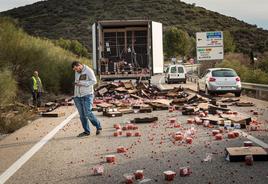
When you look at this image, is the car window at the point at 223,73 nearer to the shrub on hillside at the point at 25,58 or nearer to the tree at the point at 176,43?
the shrub on hillside at the point at 25,58

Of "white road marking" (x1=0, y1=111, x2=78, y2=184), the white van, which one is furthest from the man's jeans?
the white van

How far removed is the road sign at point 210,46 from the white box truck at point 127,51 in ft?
58.8

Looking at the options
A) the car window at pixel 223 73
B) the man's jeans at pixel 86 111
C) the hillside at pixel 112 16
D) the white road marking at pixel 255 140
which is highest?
the hillside at pixel 112 16

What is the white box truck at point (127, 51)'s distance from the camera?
90.3ft

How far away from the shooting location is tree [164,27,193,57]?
366 feet

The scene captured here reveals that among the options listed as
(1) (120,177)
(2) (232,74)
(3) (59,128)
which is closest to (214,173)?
(1) (120,177)

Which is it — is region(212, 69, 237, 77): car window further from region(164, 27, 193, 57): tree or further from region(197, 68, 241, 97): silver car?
region(164, 27, 193, 57): tree

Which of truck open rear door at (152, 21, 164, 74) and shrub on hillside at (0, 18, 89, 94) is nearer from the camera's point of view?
shrub on hillside at (0, 18, 89, 94)

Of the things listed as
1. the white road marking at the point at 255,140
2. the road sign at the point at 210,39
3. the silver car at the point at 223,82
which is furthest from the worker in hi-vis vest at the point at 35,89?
the road sign at the point at 210,39

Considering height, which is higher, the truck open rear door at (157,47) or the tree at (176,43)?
the tree at (176,43)

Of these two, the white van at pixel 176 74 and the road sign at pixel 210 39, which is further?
the road sign at pixel 210 39

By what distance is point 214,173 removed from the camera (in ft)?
23.6

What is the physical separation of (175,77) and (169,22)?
93.3 m

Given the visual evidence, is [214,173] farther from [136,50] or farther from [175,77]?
[175,77]
